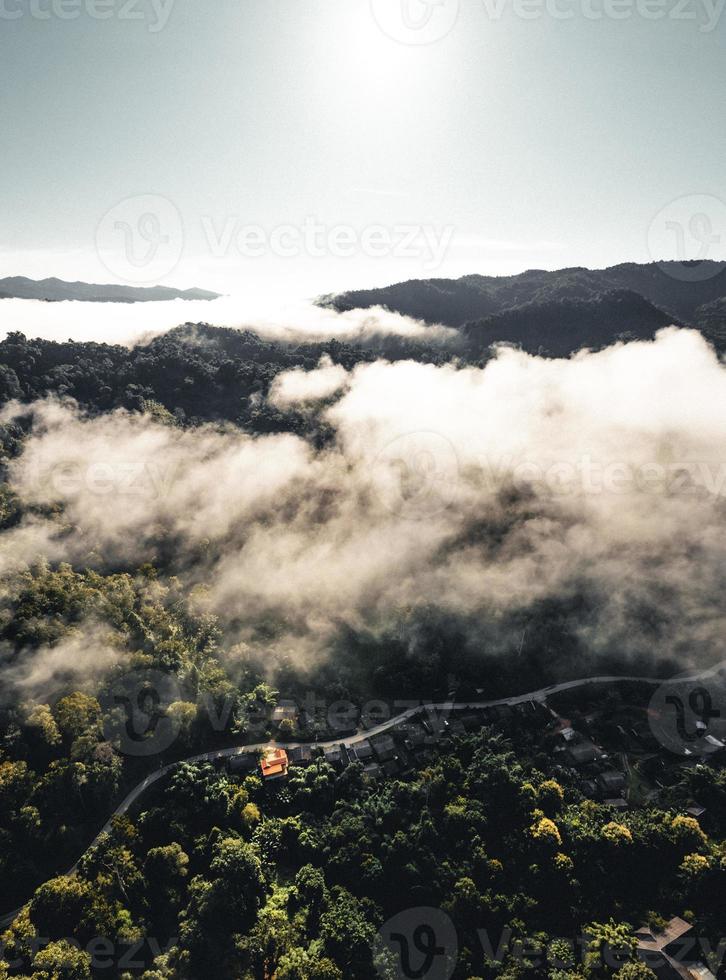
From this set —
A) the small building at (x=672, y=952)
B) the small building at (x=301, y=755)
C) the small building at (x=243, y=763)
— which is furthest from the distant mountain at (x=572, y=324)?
the small building at (x=243, y=763)

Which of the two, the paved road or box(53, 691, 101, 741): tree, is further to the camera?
box(53, 691, 101, 741): tree

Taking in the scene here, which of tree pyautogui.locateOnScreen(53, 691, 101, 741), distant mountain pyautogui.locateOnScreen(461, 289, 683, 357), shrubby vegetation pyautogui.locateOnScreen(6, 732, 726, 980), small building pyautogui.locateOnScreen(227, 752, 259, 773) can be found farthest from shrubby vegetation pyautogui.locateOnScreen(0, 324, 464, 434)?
shrubby vegetation pyautogui.locateOnScreen(6, 732, 726, 980)

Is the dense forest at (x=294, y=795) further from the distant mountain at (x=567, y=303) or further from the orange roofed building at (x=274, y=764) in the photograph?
the distant mountain at (x=567, y=303)

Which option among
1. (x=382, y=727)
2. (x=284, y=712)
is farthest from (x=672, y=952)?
(x=284, y=712)

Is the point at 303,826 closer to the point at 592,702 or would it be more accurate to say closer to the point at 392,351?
the point at 592,702

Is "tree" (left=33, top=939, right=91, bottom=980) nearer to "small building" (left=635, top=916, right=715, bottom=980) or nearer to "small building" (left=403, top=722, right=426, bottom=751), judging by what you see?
"small building" (left=403, top=722, right=426, bottom=751)

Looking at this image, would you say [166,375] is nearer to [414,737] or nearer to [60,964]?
[414,737]
